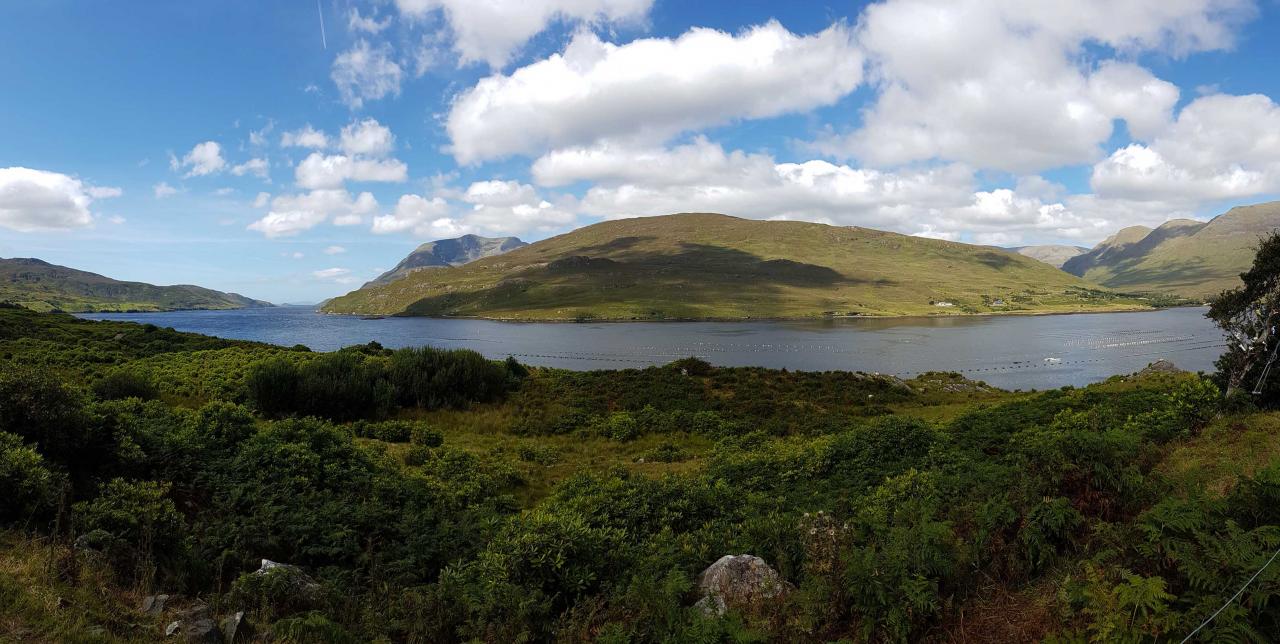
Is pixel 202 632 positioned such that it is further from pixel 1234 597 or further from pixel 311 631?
pixel 1234 597

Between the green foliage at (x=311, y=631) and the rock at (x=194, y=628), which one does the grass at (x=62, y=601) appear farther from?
the green foliage at (x=311, y=631)

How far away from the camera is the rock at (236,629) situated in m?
6.64

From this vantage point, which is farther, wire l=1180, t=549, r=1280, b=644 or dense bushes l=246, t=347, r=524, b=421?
dense bushes l=246, t=347, r=524, b=421

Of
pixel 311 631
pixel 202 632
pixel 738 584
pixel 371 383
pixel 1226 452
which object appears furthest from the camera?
pixel 371 383

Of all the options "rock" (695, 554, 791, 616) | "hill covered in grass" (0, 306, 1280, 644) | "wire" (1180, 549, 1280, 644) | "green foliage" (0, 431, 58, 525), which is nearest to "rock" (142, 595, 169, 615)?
"hill covered in grass" (0, 306, 1280, 644)

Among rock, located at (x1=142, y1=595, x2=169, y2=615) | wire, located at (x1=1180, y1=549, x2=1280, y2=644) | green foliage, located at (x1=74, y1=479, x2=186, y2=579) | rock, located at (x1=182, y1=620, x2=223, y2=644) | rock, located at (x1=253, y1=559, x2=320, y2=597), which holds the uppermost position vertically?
wire, located at (x1=1180, y1=549, x2=1280, y2=644)

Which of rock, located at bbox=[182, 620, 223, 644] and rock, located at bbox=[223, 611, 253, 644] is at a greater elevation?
rock, located at bbox=[182, 620, 223, 644]

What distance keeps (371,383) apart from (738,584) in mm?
25045

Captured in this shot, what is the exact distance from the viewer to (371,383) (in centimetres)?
2820

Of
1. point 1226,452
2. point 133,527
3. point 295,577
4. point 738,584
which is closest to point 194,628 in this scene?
point 295,577

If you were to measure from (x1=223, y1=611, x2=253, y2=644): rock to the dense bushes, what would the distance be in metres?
16.9

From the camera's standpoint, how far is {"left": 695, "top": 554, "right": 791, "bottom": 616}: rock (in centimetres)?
740

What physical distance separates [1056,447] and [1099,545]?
6.09 feet

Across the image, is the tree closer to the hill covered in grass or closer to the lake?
the hill covered in grass
